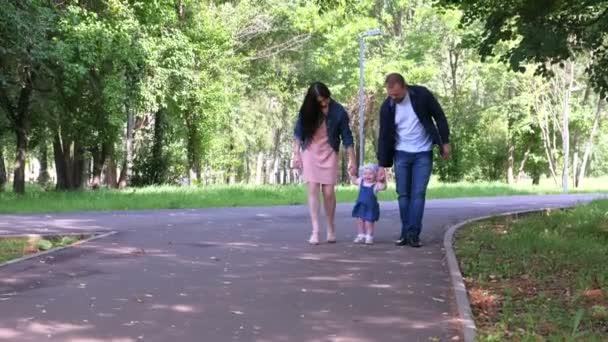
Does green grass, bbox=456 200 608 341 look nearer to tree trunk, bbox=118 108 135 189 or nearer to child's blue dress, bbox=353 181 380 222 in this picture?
child's blue dress, bbox=353 181 380 222

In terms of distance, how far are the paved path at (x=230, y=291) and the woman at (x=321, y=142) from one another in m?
0.55

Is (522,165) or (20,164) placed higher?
(522,165)

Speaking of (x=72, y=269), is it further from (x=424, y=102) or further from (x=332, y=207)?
(x=424, y=102)

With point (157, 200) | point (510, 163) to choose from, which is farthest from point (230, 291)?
point (510, 163)

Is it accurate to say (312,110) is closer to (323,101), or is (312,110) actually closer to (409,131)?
(323,101)

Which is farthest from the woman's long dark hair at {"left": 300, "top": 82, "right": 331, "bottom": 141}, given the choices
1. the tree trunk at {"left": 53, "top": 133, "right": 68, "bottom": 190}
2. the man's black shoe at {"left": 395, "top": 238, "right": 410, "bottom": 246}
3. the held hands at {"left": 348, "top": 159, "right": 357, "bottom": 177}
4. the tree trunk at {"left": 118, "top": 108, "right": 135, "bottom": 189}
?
the tree trunk at {"left": 53, "top": 133, "right": 68, "bottom": 190}

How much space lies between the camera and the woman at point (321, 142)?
26.6ft

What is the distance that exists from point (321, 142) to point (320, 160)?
0.67 feet

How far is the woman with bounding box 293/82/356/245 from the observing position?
8.10 m

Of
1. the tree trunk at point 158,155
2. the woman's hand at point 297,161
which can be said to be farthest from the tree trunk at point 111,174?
the woman's hand at point 297,161

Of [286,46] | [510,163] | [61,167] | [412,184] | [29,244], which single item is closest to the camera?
[412,184]

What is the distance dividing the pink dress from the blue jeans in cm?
77

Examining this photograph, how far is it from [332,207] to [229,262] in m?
1.77

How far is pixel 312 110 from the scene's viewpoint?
26.6ft
